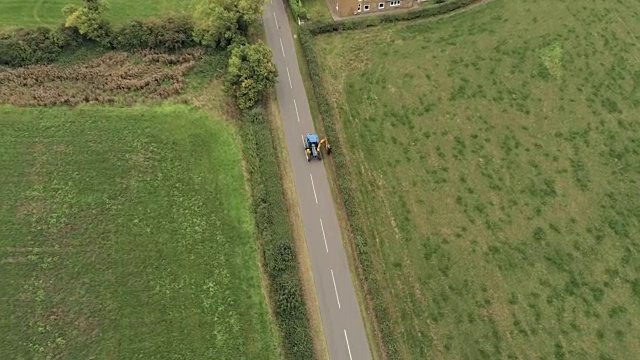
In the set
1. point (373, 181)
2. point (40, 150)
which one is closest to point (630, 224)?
point (373, 181)

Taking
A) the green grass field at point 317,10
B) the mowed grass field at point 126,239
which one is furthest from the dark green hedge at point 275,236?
the green grass field at point 317,10

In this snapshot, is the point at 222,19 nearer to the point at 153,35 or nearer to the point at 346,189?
the point at 153,35

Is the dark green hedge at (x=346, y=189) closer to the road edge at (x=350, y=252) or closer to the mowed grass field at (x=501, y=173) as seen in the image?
the road edge at (x=350, y=252)

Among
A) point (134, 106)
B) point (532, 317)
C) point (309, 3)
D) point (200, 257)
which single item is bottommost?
point (532, 317)

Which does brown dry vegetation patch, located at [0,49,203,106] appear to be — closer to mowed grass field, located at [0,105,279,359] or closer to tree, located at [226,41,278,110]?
mowed grass field, located at [0,105,279,359]

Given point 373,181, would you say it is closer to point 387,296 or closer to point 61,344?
point 387,296

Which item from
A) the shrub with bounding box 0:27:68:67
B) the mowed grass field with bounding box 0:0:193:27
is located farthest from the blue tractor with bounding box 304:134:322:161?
the shrub with bounding box 0:27:68:67

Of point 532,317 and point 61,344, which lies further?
point 532,317
